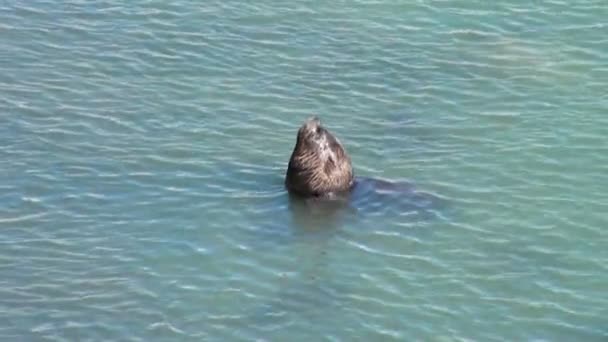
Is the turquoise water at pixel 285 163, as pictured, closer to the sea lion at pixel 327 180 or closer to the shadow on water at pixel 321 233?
the shadow on water at pixel 321 233

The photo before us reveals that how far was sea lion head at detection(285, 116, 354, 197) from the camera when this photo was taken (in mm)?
18641

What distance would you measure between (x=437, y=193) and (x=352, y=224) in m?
1.30

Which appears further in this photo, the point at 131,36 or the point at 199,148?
the point at 131,36

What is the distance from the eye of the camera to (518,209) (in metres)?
18.5

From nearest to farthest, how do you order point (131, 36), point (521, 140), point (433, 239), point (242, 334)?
1. point (242, 334)
2. point (433, 239)
3. point (521, 140)
4. point (131, 36)

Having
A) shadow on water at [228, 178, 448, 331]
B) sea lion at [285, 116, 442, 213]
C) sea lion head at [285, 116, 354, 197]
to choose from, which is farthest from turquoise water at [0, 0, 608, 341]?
sea lion head at [285, 116, 354, 197]

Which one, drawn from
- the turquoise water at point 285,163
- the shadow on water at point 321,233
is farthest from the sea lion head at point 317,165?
A: the turquoise water at point 285,163

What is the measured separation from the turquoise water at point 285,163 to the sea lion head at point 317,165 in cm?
44

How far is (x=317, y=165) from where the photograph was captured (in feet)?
61.2

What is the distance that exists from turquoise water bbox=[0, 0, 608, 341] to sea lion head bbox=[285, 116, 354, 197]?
17.3 inches

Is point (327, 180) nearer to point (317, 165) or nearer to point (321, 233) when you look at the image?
point (317, 165)

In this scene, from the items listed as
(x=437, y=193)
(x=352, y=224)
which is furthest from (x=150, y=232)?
(x=437, y=193)

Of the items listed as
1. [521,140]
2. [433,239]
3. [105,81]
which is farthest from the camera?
[105,81]

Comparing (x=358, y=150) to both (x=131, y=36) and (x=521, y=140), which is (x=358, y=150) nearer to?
(x=521, y=140)
